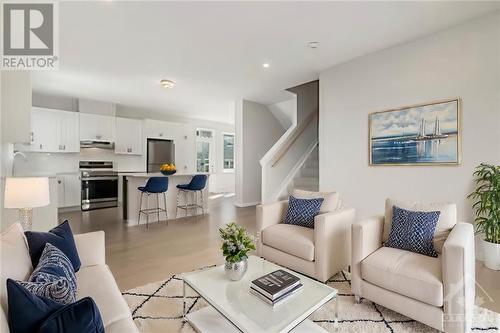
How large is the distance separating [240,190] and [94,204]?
3518 mm

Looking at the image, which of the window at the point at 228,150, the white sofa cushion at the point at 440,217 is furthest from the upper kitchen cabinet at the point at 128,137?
the white sofa cushion at the point at 440,217

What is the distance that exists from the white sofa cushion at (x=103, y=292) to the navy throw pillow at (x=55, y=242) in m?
0.11

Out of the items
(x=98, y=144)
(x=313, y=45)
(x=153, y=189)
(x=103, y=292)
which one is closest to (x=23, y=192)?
(x=103, y=292)

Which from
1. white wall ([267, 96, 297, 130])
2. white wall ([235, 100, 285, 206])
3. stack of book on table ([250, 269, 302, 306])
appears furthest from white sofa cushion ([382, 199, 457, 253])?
white wall ([267, 96, 297, 130])

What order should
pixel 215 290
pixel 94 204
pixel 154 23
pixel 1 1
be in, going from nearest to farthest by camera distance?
pixel 215 290
pixel 1 1
pixel 154 23
pixel 94 204

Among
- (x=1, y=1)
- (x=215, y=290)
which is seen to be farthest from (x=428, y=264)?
(x=1, y=1)

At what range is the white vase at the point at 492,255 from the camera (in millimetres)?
2617

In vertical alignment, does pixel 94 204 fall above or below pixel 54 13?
below

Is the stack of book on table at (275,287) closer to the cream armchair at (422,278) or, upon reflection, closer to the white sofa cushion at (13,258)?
the cream armchair at (422,278)

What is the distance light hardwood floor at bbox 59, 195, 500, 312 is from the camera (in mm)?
2439

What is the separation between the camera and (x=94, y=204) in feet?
19.7

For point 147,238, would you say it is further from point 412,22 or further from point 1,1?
point 412,22

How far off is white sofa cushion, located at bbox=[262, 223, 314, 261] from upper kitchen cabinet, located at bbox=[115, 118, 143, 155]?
17.9 feet
